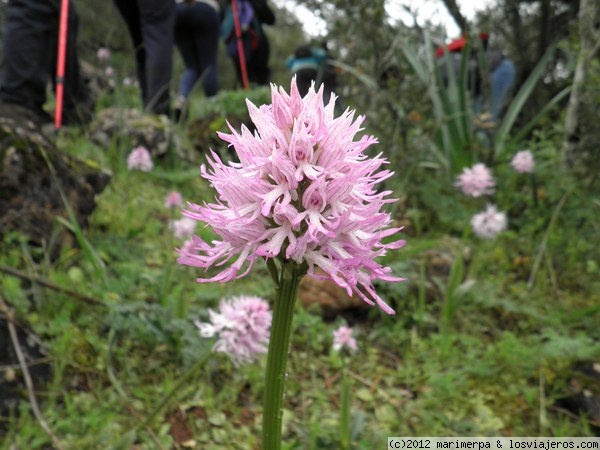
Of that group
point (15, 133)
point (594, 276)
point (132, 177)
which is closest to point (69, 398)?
point (15, 133)

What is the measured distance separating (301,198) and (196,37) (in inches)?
231

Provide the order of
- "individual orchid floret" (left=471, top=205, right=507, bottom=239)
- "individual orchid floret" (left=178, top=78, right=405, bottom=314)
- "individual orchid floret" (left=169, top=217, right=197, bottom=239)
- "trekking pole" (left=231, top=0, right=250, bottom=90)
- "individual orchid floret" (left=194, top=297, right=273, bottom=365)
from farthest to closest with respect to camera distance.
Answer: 1. "trekking pole" (left=231, top=0, right=250, bottom=90)
2. "individual orchid floret" (left=471, top=205, right=507, bottom=239)
3. "individual orchid floret" (left=169, top=217, right=197, bottom=239)
4. "individual orchid floret" (left=194, top=297, right=273, bottom=365)
5. "individual orchid floret" (left=178, top=78, right=405, bottom=314)

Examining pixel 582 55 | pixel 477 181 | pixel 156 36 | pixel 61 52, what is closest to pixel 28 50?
pixel 61 52

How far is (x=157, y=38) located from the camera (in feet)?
14.5

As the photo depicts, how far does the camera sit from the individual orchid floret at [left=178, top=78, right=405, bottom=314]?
30.6 inches

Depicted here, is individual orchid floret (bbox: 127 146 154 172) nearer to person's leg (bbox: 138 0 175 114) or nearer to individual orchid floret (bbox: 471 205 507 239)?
person's leg (bbox: 138 0 175 114)

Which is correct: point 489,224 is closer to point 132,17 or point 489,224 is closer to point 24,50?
point 24,50

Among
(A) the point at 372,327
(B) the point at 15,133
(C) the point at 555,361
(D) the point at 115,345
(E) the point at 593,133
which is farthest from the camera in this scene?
(E) the point at 593,133

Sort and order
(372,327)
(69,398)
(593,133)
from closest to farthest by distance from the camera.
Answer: (69,398), (372,327), (593,133)

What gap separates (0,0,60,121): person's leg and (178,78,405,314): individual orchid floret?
10.7 ft

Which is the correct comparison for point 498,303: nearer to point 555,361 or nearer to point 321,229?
point 555,361

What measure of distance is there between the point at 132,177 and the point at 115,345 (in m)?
2.00

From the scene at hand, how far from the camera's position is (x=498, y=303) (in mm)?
2723

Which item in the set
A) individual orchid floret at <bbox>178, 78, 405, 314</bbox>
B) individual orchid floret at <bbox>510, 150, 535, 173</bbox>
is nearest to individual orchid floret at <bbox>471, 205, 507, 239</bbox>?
individual orchid floret at <bbox>510, 150, 535, 173</bbox>
